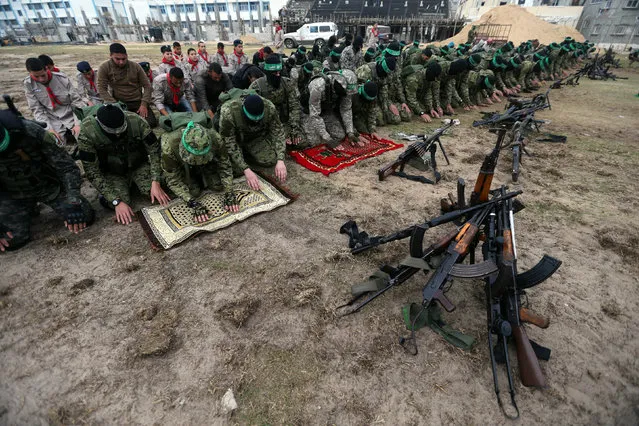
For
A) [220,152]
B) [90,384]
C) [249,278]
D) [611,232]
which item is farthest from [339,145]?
[90,384]

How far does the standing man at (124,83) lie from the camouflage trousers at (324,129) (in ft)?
10.0

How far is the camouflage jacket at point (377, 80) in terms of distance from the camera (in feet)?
20.5

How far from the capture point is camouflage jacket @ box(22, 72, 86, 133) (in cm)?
508

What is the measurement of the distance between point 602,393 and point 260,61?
8361mm

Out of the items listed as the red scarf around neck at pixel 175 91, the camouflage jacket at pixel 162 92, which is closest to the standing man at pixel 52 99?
the camouflage jacket at pixel 162 92

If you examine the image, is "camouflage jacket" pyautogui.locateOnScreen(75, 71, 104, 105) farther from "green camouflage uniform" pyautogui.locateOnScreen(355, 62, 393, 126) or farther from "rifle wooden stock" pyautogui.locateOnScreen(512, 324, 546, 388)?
"rifle wooden stock" pyautogui.locateOnScreen(512, 324, 546, 388)

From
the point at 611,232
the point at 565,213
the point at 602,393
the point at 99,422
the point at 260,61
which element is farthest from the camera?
the point at 260,61

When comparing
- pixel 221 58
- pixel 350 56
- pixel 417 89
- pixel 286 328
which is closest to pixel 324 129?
pixel 417 89

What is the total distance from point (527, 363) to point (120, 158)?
185 inches

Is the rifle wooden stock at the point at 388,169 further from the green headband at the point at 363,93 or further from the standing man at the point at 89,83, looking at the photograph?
the standing man at the point at 89,83

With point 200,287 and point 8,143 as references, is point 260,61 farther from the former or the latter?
point 200,287

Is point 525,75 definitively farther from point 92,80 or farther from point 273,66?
point 92,80

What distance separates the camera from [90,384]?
210cm

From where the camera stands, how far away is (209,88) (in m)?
6.62
